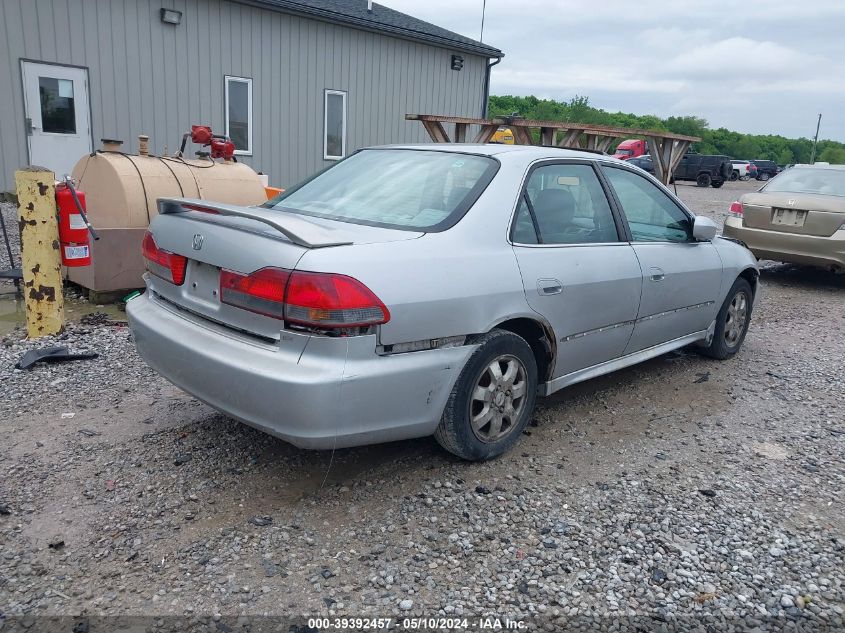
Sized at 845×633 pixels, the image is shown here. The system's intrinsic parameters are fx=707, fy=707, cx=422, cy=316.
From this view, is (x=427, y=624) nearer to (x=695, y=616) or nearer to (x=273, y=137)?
(x=695, y=616)

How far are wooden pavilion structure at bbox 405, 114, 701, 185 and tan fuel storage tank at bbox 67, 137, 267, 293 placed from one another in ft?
12.4

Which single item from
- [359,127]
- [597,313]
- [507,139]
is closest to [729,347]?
[597,313]

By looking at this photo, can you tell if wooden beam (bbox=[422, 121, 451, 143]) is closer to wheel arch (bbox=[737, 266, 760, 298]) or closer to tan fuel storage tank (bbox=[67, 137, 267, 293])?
tan fuel storage tank (bbox=[67, 137, 267, 293])

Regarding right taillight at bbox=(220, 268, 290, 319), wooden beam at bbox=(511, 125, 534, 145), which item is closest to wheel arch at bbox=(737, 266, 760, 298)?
right taillight at bbox=(220, 268, 290, 319)

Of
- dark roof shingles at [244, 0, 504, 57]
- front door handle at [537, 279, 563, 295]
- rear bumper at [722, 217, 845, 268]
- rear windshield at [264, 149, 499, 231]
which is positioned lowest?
rear bumper at [722, 217, 845, 268]

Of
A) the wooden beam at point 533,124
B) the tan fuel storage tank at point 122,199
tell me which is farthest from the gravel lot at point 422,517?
the wooden beam at point 533,124

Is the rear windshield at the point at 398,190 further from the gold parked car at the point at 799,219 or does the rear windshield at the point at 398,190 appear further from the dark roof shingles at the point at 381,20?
the dark roof shingles at the point at 381,20

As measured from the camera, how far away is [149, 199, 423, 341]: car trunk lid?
282 cm

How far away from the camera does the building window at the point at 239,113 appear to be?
1277 centimetres

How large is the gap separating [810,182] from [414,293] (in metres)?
8.10

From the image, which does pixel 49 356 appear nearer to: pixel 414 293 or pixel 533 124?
pixel 414 293

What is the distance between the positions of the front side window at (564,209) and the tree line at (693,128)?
138 ft

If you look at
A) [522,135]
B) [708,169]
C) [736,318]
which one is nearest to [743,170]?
[708,169]

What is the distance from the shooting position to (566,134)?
11.0 m
